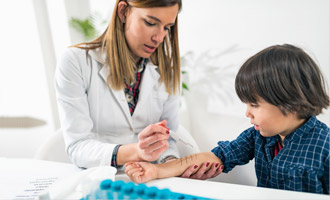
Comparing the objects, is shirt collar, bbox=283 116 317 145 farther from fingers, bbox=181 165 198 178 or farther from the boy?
fingers, bbox=181 165 198 178

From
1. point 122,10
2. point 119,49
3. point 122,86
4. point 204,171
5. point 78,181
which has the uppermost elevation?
point 122,10

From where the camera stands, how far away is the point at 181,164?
82 cm

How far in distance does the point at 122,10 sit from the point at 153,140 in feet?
1.64

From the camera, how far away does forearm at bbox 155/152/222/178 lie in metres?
0.75

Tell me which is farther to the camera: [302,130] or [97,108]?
[97,108]

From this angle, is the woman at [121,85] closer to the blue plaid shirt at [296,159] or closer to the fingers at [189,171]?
the fingers at [189,171]

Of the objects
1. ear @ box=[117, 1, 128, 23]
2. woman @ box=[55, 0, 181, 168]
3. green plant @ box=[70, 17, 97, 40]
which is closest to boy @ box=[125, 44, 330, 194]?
woman @ box=[55, 0, 181, 168]

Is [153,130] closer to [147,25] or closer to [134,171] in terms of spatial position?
[134,171]

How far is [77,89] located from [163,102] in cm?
36

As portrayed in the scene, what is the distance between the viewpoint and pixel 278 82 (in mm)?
714

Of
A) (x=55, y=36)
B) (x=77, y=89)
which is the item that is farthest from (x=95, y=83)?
(x=55, y=36)

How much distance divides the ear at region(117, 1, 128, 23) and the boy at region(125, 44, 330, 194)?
0.47 metres

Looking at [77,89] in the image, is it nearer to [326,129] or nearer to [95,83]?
[95,83]

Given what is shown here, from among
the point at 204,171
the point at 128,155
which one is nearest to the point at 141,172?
the point at 128,155
